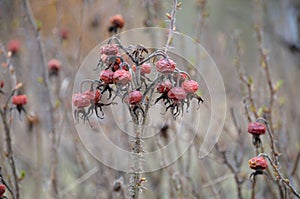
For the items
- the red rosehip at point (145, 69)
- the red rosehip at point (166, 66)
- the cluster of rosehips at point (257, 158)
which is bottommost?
the cluster of rosehips at point (257, 158)

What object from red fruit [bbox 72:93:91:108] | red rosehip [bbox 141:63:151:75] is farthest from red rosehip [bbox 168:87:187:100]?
red fruit [bbox 72:93:91:108]

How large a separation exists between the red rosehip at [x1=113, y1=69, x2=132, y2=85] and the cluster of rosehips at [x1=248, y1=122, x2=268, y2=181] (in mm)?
515

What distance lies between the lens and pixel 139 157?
135cm

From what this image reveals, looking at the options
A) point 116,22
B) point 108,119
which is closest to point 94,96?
point 116,22

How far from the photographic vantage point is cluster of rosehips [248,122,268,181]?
1.47m

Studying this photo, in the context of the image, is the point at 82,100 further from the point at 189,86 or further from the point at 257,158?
the point at 257,158

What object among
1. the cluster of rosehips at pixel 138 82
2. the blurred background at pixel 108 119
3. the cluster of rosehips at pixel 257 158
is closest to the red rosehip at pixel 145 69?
the cluster of rosehips at pixel 138 82

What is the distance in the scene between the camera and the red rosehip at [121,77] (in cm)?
124

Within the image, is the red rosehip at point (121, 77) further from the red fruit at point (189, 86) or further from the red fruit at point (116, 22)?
the red fruit at point (116, 22)

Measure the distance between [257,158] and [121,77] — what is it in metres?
0.56

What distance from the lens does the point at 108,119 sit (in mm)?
3061

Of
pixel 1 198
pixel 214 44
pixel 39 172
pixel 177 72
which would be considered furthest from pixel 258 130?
pixel 214 44

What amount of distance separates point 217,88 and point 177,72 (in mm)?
1523

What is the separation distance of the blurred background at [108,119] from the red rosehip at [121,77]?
0.72 meters
